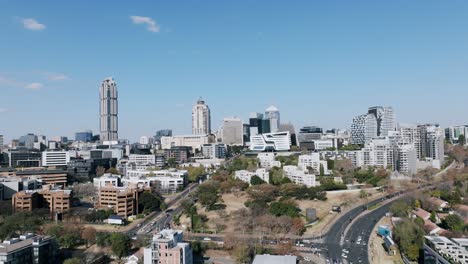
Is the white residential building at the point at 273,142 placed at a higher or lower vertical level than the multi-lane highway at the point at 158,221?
higher

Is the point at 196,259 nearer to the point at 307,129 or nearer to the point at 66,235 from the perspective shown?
the point at 66,235

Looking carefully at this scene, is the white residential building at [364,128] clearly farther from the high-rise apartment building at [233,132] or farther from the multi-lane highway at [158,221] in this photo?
the multi-lane highway at [158,221]

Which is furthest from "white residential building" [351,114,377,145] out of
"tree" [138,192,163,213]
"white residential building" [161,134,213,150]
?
"tree" [138,192,163,213]

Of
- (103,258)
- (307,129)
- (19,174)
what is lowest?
(103,258)

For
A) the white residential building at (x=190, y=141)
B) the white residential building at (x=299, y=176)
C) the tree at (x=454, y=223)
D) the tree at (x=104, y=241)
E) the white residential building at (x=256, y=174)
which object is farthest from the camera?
the white residential building at (x=190, y=141)

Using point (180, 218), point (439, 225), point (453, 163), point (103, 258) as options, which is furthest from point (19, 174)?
point (453, 163)

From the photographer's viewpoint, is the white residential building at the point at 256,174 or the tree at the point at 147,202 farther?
the white residential building at the point at 256,174

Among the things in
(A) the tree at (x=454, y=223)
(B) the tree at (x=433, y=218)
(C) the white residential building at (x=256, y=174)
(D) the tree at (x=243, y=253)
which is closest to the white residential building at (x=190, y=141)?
(C) the white residential building at (x=256, y=174)
